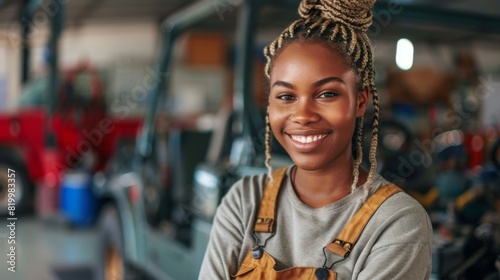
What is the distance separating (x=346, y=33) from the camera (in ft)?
3.25

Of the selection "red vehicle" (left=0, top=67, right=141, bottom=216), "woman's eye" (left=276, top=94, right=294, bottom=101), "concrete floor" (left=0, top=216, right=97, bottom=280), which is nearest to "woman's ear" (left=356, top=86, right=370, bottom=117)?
"woman's eye" (left=276, top=94, right=294, bottom=101)

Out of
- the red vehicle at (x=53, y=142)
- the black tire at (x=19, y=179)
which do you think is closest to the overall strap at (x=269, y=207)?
the red vehicle at (x=53, y=142)

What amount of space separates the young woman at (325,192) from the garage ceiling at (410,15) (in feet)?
1.61

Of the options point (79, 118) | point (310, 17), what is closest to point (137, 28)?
point (79, 118)

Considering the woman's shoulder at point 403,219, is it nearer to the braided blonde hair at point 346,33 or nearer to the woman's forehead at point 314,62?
the braided blonde hair at point 346,33

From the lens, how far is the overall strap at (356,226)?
0.96 m

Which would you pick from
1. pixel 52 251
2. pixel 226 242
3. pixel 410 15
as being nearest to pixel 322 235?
pixel 226 242

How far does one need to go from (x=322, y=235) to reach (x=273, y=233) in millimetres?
89

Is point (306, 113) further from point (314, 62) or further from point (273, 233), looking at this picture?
point (273, 233)

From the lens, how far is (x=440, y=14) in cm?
222

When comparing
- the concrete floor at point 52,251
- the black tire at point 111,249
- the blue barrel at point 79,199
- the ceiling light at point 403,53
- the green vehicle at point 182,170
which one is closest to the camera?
the ceiling light at point 403,53

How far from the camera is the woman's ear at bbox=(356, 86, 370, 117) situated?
39.8 inches

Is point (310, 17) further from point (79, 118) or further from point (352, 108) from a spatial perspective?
point (79, 118)

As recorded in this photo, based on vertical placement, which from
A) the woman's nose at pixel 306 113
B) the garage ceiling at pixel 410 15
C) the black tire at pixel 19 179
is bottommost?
the black tire at pixel 19 179
